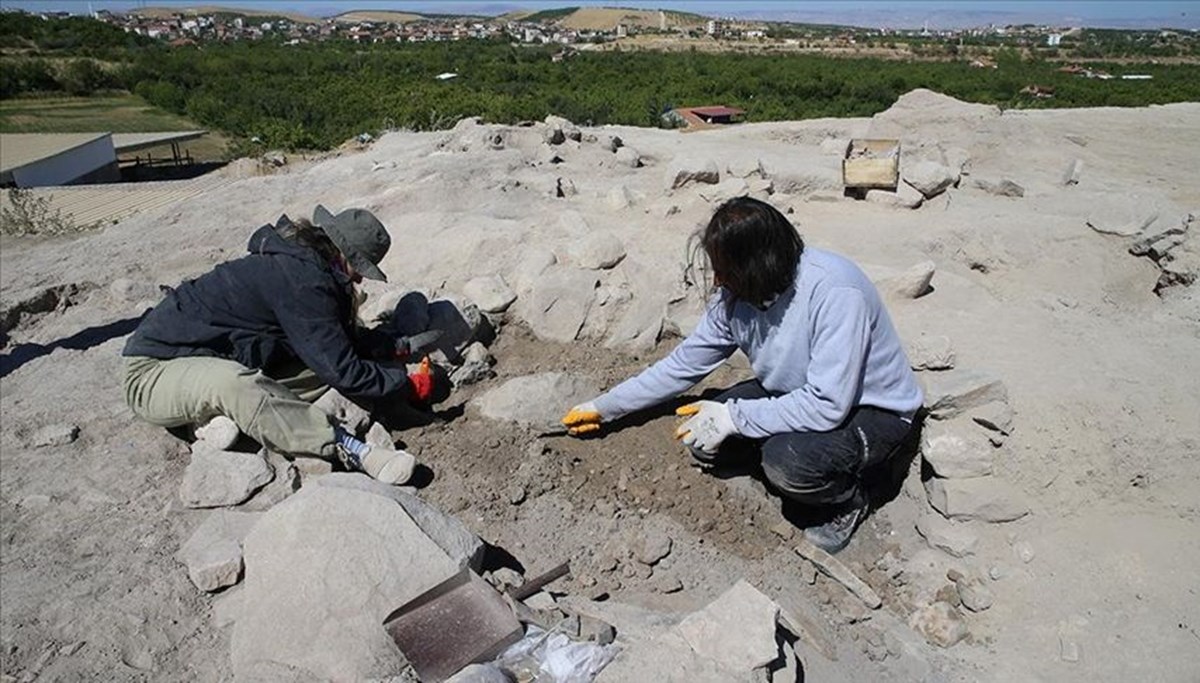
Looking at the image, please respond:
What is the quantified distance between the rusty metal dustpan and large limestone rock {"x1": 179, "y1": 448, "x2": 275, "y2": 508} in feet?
3.50

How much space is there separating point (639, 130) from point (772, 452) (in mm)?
8675

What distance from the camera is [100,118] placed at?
36.4 metres

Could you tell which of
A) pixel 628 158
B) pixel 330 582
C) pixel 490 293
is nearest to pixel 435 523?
pixel 330 582

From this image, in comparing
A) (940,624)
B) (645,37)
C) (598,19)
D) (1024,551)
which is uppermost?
(598,19)

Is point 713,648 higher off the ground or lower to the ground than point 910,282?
lower

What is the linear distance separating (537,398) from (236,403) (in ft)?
4.27

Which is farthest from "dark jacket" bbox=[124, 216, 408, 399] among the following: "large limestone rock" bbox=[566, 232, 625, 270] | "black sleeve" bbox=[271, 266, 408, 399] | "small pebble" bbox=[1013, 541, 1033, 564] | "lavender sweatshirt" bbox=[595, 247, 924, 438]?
"small pebble" bbox=[1013, 541, 1033, 564]

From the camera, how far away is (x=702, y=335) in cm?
319

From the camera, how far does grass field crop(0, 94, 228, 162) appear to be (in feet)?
99.3

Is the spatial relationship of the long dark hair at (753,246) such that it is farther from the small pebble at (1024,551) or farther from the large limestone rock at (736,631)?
the small pebble at (1024,551)

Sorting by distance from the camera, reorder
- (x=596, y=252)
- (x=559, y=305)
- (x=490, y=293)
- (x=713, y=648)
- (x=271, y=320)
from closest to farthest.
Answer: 1. (x=713, y=648)
2. (x=271, y=320)
3. (x=559, y=305)
4. (x=490, y=293)
5. (x=596, y=252)

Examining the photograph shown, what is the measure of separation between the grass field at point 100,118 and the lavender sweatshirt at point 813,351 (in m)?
29.6

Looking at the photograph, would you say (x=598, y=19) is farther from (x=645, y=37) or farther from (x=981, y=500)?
(x=981, y=500)

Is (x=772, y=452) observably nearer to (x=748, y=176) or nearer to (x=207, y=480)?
(x=207, y=480)
